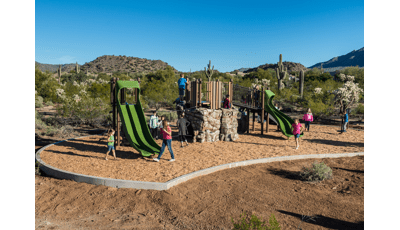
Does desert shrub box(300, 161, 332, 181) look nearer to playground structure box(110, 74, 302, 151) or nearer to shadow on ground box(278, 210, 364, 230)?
shadow on ground box(278, 210, 364, 230)

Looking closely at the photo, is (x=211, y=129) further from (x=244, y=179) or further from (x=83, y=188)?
(x=83, y=188)

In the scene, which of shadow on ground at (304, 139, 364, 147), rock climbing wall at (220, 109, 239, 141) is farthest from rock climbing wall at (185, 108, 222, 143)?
shadow on ground at (304, 139, 364, 147)

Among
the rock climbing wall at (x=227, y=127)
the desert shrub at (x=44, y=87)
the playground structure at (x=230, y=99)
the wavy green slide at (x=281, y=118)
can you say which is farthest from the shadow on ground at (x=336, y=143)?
the desert shrub at (x=44, y=87)

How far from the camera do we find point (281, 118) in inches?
578

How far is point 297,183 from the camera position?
7.30 metres

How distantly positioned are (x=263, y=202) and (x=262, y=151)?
507cm

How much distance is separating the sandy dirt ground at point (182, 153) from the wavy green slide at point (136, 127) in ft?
1.51

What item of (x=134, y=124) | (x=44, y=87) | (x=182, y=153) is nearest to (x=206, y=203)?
(x=182, y=153)

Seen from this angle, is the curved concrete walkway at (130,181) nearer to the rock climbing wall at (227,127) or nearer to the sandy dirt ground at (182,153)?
the sandy dirt ground at (182,153)

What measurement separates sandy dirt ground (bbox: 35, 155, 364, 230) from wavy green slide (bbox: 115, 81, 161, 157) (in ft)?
9.12

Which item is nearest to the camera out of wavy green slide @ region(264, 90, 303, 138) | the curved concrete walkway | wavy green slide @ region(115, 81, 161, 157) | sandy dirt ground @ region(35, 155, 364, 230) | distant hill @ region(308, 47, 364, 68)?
sandy dirt ground @ region(35, 155, 364, 230)

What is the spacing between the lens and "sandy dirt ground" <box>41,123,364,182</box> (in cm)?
793

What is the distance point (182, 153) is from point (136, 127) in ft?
6.88

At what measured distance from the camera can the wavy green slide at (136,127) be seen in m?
9.59
